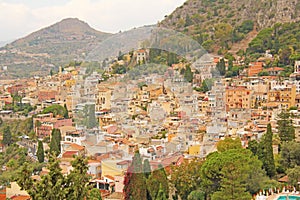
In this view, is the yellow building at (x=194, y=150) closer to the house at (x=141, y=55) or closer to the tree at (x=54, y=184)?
the house at (x=141, y=55)

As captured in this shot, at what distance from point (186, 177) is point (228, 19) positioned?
49.0 feet

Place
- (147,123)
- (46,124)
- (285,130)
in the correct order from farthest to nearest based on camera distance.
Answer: (46,124), (285,130), (147,123)

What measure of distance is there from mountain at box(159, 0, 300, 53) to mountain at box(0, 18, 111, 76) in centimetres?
522

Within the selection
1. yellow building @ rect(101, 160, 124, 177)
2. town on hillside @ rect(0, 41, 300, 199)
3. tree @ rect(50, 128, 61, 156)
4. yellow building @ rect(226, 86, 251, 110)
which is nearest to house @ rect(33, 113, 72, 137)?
tree @ rect(50, 128, 61, 156)

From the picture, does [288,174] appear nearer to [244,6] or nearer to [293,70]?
[293,70]

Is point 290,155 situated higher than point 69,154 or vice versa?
point 290,155

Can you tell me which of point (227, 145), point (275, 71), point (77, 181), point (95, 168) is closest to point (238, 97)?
point (275, 71)

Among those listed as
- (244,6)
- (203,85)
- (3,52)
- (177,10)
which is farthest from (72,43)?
(203,85)

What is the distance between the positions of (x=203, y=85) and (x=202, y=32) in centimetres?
1210

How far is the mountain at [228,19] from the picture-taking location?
56.1 ft

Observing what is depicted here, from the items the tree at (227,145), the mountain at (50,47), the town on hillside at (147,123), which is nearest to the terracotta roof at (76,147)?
the town on hillside at (147,123)

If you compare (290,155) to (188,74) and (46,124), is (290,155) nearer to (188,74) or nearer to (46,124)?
(188,74)

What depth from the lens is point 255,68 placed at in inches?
535

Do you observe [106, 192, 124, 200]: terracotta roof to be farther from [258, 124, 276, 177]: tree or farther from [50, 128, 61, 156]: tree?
[50, 128, 61, 156]: tree
